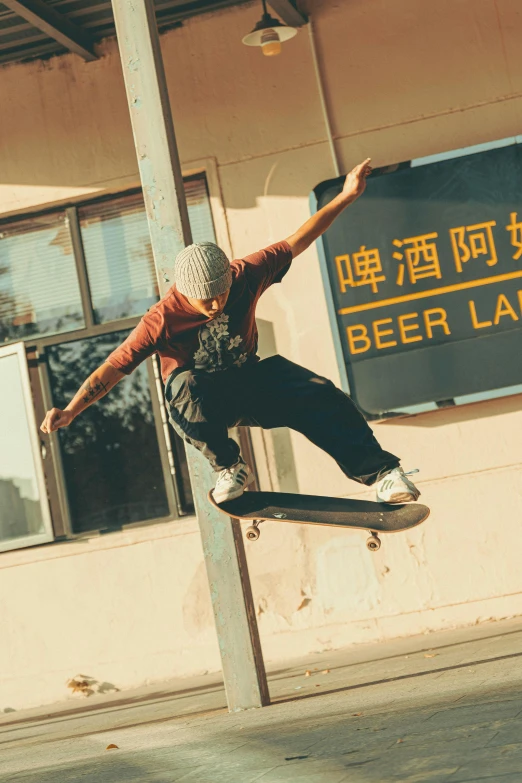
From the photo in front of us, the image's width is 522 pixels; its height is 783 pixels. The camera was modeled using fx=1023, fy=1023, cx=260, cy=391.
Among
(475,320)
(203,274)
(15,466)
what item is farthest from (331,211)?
(15,466)

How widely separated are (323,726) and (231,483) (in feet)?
4.48

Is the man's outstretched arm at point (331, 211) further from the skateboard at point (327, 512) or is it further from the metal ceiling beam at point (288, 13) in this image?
the metal ceiling beam at point (288, 13)

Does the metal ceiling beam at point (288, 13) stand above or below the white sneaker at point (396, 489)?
above

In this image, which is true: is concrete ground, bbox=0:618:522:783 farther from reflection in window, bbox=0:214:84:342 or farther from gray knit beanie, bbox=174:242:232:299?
reflection in window, bbox=0:214:84:342

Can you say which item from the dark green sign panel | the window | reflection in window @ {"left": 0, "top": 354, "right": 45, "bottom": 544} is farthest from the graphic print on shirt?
reflection in window @ {"left": 0, "top": 354, "right": 45, "bottom": 544}

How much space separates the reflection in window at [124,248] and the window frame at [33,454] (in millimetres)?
723

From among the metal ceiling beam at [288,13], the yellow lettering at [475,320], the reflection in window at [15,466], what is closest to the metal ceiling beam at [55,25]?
the metal ceiling beam at [288,13]

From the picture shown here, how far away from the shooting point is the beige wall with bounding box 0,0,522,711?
8227mm

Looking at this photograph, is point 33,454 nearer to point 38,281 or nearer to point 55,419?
point 38,281

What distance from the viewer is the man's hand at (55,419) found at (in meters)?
5.19

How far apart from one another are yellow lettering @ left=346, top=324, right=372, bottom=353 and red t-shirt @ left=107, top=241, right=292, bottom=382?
285cm

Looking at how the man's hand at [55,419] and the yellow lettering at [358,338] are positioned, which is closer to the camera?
the man's hand at [55,419]

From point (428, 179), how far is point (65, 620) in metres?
4.74

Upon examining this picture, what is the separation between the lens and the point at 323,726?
4.97 metres
